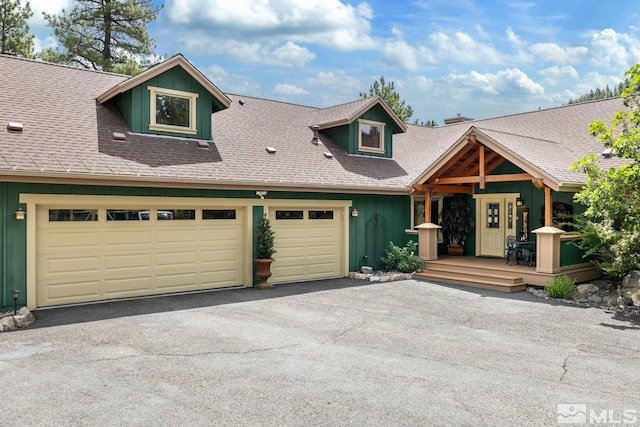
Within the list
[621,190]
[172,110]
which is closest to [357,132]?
[172,110]

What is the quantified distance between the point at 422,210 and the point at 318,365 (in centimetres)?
1071

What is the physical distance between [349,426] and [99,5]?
2704cm

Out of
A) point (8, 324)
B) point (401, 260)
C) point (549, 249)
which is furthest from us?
point (401, 260)

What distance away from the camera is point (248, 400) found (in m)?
4.83

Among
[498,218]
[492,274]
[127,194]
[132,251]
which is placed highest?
[127,194]

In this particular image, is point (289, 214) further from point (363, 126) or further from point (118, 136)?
point (363, 126)

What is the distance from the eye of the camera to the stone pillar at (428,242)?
14125 millimetres

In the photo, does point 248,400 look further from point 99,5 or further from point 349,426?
point 99,5

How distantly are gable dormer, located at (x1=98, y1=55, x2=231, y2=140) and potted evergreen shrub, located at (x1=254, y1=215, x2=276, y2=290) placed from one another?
292cm

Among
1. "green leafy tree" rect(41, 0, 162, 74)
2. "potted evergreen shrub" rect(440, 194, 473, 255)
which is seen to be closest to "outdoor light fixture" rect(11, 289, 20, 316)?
"potted evergreen shrub" rect(440, 194, 473, 255)

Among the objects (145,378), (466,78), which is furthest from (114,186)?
(466,78)

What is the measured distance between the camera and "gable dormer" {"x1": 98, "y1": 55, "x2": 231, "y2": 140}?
11.4 m

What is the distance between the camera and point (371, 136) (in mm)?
16297

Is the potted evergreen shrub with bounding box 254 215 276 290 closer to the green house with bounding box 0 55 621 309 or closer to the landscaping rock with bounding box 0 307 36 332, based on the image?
the green house with bounding box 0 55 621 309
